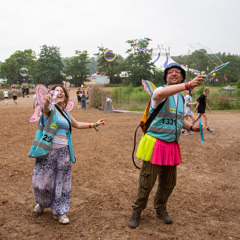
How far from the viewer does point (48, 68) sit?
61125mm

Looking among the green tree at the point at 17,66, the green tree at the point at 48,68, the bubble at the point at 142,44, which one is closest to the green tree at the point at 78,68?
the green tree at the point at 48,68

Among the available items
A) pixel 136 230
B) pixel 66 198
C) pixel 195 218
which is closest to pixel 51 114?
pixel 66 198

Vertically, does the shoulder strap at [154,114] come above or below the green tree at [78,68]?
below

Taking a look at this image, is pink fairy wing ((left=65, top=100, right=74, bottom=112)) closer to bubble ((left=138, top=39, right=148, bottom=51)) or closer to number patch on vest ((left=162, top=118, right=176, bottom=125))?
number patch on vest ((left=162, top=118, right=176, bottom=125))

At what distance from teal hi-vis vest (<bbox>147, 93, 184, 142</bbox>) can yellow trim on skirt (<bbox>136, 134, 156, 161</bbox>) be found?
0.06 meters

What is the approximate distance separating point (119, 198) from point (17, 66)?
203 feet

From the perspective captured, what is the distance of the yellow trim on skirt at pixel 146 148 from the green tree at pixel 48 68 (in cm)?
6036

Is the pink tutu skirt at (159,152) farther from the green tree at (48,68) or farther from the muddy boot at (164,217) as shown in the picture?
the green tree at (48,68)

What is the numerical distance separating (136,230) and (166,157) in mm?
932

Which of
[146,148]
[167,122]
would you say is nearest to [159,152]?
[146,148]

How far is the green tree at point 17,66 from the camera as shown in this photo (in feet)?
192

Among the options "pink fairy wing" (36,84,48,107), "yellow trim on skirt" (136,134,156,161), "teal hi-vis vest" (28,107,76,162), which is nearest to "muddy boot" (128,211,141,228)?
"yellow trim on skirt" (136,134,156,161)

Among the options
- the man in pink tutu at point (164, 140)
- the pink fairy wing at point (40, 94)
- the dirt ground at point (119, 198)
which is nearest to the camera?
the man in pink tutu at point (164, 140)

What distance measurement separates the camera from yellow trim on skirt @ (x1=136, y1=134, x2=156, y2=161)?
107 inches
